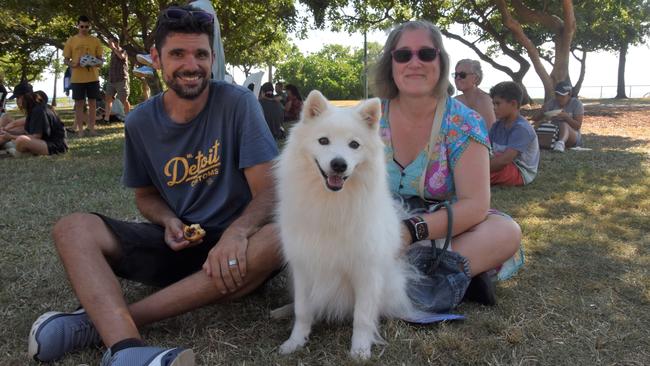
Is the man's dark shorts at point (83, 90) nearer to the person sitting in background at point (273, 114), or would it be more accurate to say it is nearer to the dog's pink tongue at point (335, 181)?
the person sitting in background at point (273, 114)

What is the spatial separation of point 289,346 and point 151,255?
84 cm

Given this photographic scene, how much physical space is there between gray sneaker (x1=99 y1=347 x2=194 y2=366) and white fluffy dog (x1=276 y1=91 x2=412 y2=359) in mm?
527

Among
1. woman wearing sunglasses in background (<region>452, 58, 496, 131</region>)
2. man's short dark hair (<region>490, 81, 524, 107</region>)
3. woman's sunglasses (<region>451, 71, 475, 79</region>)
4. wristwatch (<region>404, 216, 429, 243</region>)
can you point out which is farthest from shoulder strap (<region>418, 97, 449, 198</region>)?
woman's sunglasses (<region>451, 71, 475, 79</region>)

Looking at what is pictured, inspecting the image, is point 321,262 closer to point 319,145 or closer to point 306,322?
point 306,322

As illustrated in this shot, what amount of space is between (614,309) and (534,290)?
41cm

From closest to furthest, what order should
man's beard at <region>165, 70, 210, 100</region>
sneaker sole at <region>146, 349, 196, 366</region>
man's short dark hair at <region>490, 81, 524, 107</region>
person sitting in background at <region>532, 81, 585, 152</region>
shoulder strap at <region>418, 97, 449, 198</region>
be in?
sneaker sole at <region>146, 349, 196, 366</region> < man's beard at <region>165, 70, 210, 100</region> < shoulder strap at <region>418, 97, 449, 198</region> < man's short dark hair at <region>490, 81, 524, 107</region> < person sitting in background at <region>532, 81, 585, 152</region>

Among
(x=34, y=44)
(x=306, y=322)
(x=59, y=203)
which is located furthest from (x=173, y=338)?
(x=34, y=44)

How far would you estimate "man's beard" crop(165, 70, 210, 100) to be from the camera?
2439mm

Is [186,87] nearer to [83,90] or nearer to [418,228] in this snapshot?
[418,228]

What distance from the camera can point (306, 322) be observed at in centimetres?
230

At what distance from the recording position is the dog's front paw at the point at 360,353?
211 cm

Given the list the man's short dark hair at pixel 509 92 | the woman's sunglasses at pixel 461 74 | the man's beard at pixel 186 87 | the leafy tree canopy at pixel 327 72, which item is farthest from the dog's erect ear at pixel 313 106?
the leafy tree canopy at pixel 327 72

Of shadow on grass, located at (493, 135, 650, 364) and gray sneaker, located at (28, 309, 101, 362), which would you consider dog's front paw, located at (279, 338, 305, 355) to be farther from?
shadow on grass, located at (493, 135, 650, 364)

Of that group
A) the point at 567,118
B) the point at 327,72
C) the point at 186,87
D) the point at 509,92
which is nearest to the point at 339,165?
the point at 186,87
